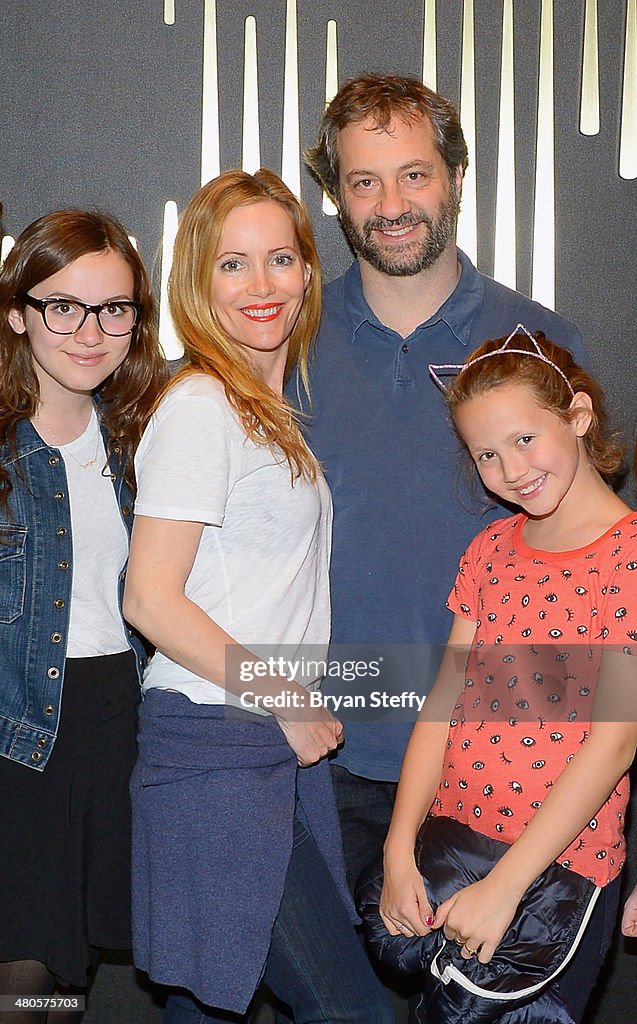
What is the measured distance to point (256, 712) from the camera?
1.76 m

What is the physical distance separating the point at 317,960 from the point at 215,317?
105 cm

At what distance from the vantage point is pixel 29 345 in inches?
78.3

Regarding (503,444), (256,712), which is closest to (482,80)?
(503,444)

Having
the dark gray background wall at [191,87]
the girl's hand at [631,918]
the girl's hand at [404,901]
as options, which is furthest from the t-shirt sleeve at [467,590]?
the dark gray background wall at [191,87]

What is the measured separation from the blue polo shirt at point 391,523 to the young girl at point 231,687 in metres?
0.23

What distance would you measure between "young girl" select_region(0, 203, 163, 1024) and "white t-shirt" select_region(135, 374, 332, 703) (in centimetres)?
20

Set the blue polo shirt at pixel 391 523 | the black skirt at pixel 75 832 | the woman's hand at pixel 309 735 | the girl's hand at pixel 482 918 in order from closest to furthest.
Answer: the girl's hand at pixel 482 918 < the woman's hand at pixel 309 735 < the black skirt at pixel 75 832 < the blue polo shirt at pixel 391 523

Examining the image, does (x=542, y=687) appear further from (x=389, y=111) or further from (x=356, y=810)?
(x=389, y=111)

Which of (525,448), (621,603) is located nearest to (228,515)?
(525,448)

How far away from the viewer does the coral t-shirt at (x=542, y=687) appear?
172cm

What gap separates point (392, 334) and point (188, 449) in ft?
2.11

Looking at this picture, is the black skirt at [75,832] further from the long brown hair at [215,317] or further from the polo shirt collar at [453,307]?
the polo shirt collar at [453,307]

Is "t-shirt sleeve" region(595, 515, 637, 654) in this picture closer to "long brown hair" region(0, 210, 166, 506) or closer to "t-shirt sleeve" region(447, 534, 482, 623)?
"t-shirt sleeve" region(447, 534, 482, 623)

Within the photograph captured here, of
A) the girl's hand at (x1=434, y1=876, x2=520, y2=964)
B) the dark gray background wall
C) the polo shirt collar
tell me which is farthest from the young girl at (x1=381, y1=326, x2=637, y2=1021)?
the dark gray background wall
